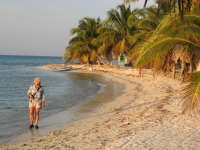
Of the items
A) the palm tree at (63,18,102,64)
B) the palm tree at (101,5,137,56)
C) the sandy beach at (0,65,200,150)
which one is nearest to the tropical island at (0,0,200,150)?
the sandy beach at (0,65,200,150)

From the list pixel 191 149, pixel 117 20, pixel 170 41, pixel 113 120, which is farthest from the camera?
pixel 117 20

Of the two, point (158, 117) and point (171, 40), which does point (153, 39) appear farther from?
point (158, 117)

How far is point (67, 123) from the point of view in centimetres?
748

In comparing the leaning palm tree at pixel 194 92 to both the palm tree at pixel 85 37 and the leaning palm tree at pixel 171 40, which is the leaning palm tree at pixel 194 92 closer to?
the leaning palm tree at pixel 171 40

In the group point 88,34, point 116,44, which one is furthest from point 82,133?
point 88,34

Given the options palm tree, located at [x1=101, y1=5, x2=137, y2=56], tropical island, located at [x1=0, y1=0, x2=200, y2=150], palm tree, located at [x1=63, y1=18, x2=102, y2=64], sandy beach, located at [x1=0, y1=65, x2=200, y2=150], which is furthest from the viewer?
palm tree, located at [x1=63, y1=18, x2=102, y2=64]

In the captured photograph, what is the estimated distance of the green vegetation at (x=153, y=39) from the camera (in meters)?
5.62

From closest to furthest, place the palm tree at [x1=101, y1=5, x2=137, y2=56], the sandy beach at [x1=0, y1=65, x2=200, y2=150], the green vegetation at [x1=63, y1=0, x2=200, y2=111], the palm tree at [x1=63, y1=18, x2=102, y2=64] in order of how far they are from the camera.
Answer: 1. the sandy beach at [x1=0, y1=65, x2=200, y2=150]
2. the green vegetation at [x1=63, y1=0, x2=200, y2=111]
3. the palm tree at [x1=101, y1=5, x2=137, y2=56]
4. the palm tree at [x1=63, y1=18, x2=102, y2=64]

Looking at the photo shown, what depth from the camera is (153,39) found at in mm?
5848

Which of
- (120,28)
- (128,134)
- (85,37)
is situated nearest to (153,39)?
(128,134)

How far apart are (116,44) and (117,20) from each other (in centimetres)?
303

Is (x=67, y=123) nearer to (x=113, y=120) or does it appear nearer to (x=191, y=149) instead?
(x=113, y=120)

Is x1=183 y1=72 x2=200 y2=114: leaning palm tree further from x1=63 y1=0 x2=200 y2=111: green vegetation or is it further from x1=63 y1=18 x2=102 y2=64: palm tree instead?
x1=63 y1=18 x2=102 y2=64: palm tree

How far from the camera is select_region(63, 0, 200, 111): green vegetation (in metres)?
5.62
